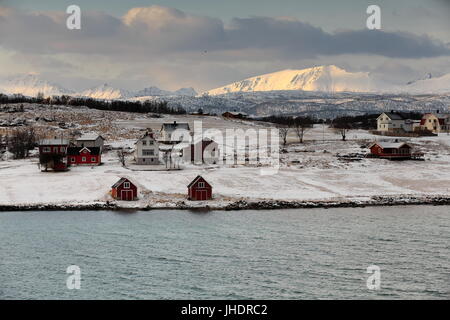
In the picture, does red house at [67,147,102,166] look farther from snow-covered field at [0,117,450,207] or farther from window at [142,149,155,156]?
window at [142,149,155,156]

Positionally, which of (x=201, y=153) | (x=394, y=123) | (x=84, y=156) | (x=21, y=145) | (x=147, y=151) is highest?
(x=394, y=123)

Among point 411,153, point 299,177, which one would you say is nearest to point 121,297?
point 299,177

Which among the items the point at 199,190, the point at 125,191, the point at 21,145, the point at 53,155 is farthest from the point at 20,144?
the point at 199,190

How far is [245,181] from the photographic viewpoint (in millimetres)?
65562

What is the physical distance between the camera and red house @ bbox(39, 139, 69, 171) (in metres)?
70.6

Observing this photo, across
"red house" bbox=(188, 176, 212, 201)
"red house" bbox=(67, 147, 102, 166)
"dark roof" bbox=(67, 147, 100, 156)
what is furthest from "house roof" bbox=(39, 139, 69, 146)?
"red house" bbox=(188, 176, 212, 201)

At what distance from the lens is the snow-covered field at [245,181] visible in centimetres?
5753

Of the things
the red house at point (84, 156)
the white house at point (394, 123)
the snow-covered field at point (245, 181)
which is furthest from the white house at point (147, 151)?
the white house at point (394, 123)

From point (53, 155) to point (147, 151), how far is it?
13000 mm

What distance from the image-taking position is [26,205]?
53.8m

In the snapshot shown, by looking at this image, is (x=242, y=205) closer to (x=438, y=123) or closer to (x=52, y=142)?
(x=52, y=142)

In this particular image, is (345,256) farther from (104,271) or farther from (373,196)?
(373,196)

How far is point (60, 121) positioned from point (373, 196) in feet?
275
